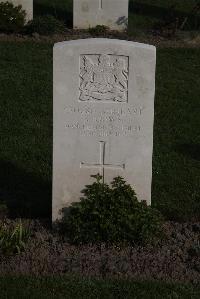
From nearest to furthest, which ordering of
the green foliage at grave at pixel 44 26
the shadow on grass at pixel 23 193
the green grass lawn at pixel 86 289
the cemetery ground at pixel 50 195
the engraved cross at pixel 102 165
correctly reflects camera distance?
1. the green grass lawn at pixel 86 289
2. the cemetery ground at pixel 50 195
3. the engraved cross at pixel 102 165
4. the shadow on grass at pixel 23 193
5. the green foliage at grave at pixel 44 26

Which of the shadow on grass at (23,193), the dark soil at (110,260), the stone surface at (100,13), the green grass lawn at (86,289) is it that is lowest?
the green grass lawn at (86,289)

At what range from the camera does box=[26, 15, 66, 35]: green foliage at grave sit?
16.5m

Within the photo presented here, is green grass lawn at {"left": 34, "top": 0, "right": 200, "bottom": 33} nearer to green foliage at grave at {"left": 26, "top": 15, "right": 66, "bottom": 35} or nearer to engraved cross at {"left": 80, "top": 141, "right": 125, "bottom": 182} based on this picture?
green foliage at grave at {"left": 26, "top": 15, "right": 66, "bottom": 35}

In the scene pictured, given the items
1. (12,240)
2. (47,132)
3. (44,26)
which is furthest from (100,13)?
(12,240)

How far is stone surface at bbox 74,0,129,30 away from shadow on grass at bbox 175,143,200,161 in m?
8.15

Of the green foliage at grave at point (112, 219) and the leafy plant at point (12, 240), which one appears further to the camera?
the green foliage at grave at point (112, 219)

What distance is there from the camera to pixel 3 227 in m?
6.76

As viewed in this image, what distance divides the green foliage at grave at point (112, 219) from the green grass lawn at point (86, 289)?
29.6 inches

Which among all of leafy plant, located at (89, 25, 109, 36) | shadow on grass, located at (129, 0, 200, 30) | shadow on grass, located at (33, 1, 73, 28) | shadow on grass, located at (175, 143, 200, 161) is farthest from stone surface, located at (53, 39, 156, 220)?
shadow on grass, located at (129, 0, 200, 30)

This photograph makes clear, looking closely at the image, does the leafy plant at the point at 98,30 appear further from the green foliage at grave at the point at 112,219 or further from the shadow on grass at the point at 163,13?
the green foliage at grave at the point at 112,219

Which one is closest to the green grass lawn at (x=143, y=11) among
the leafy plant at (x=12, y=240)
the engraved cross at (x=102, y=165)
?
the engraved cross at (x=102, y=165)

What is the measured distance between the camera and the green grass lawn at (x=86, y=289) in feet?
19.5

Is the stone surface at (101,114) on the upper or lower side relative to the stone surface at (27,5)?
lower

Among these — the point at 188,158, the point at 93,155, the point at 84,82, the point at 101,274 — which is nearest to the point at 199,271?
the point at 101,274
